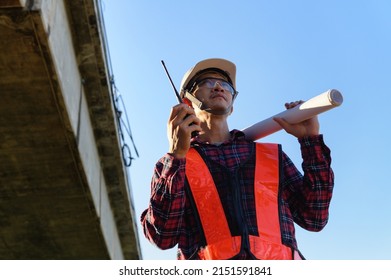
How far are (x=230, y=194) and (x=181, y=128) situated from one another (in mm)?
478

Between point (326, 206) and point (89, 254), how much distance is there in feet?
17.8

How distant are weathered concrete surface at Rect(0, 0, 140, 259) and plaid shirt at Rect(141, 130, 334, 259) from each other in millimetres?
2065

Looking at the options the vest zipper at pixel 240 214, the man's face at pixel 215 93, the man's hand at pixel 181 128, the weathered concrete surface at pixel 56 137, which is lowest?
the vest zipper at pixel 240 214

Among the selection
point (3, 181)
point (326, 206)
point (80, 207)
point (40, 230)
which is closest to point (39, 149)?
point (3, 181)

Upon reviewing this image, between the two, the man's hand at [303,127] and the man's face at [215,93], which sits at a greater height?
the man's face at [215,93]

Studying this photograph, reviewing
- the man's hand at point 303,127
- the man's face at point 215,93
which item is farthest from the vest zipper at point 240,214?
the man's face at point 215,93

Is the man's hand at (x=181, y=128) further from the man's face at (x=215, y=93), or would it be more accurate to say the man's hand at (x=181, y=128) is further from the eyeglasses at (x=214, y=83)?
the eyeglasses at (x=214, y=83)

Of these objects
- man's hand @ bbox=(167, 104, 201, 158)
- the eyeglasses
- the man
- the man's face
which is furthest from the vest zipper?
the eyeglasses

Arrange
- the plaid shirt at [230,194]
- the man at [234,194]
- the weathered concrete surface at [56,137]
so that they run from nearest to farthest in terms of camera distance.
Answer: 1. the man at [234,194]
2. the plaid shirt at [230,194]
3. the weathered concrete surface at [56,137]

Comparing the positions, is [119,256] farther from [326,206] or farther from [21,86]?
[326,206]

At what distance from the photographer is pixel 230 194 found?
11.2 feet

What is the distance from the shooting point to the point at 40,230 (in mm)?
7656

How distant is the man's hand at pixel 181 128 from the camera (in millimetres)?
3381

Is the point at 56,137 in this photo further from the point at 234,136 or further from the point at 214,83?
the point at 234,136
